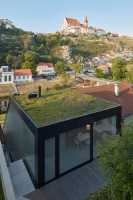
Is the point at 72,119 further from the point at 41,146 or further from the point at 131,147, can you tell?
the point at 131,147

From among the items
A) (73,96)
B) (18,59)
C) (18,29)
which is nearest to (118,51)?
(18,29)

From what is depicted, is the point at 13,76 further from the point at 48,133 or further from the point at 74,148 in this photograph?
the point at 48,133

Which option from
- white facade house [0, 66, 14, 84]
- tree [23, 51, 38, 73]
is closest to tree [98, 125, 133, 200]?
white facade house [0, 66, 14, 84]

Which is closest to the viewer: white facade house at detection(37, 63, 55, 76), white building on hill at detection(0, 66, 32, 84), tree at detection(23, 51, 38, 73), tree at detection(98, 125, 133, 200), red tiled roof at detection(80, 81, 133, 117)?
tree at detection(98, 125, 133, 200)

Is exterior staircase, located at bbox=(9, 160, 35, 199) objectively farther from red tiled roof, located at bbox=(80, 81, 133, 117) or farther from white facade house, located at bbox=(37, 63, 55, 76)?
white facade house, located at bbox=(37, 63, 55, 76)

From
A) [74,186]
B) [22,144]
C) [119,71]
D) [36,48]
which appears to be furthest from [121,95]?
[36,48]

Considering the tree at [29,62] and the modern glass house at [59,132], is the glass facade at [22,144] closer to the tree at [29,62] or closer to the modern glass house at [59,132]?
the modern glass house at [59,132]

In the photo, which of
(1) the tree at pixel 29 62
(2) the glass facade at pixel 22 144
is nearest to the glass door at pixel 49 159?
(2) the glass facade at pixel 22 144
